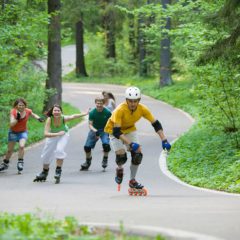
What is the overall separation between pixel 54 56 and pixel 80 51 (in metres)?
27.8

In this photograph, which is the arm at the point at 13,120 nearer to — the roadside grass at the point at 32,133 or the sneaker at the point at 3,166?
the sneaker at the point at 3,166

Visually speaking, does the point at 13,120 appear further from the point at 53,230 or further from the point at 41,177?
the point at 53,230

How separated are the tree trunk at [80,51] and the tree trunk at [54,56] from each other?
26178 millimetres

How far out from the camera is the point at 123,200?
10234mm

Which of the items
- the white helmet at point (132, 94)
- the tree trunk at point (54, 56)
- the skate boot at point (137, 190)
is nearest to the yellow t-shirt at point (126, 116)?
the white helmet at point (132, 94)

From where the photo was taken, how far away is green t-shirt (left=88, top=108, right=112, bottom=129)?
15.7 m

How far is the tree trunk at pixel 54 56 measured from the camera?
25797 millimetres

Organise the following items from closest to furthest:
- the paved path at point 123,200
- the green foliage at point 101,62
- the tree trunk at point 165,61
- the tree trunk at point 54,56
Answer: the paved path at point 123,200, the tree trunk at point 54,56, the tree trunk at point 165,61, the green foliage at point 101,62

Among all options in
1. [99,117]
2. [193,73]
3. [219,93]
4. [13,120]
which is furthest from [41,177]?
[193,73]

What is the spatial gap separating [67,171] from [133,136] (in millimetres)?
4871

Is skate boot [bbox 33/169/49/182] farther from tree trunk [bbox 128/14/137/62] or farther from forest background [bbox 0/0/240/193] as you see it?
tree trunk [bbox 128/14/137/62]

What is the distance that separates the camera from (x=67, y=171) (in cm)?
1598

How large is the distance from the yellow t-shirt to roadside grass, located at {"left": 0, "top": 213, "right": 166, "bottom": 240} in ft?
14.5

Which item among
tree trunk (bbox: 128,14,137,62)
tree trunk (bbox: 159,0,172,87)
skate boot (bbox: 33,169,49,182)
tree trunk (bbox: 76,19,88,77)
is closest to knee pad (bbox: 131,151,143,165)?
skate boot (bbox: 33,169,49,182)
